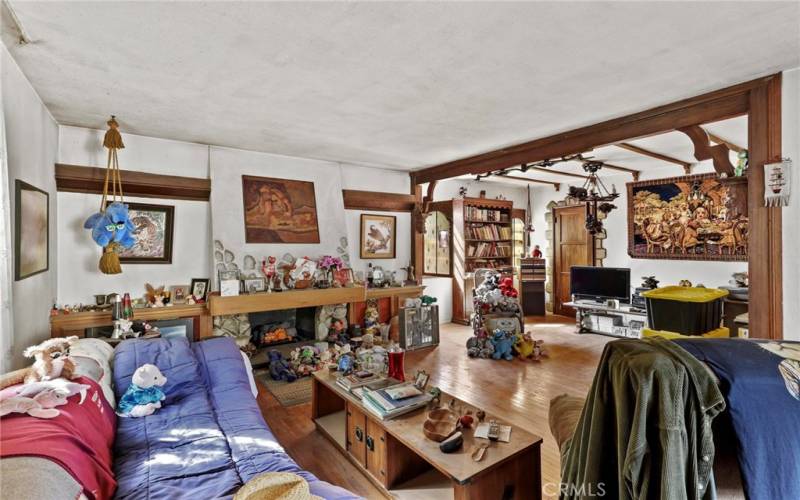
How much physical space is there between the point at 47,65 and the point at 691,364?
3.39 m

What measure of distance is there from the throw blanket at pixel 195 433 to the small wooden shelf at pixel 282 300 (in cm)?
106

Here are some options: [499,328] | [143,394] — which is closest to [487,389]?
[499,328]

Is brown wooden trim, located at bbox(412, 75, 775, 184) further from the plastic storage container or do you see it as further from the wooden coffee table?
the wooden coffee table

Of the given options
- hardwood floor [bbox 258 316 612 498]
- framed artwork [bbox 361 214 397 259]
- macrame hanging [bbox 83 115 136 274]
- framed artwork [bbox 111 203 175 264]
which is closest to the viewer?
hardwood floor [bbox 258 316 612 498]

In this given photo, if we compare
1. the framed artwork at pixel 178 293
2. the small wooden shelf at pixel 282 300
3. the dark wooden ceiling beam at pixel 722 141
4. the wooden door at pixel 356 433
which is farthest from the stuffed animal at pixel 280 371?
the dark wooden ceiling beam at pixel 722 141

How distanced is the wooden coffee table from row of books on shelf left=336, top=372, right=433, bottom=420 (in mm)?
39

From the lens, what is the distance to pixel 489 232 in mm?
6898

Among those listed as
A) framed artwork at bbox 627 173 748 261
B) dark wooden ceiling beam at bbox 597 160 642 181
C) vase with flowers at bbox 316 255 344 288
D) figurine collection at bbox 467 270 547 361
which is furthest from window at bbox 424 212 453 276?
framed artwork at bbox 627 173 748 261

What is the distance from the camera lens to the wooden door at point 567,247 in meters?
6.61

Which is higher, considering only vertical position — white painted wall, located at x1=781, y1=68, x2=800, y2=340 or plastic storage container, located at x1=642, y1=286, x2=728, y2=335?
white painted wall, located at x1=781, y1=68, x2=800, y2=340

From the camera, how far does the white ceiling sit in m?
1.71

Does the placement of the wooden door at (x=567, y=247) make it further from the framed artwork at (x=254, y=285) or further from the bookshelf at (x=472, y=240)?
the framed artwork at (x=254, y=285)

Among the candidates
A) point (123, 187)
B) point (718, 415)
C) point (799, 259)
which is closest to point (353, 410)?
point (718, 415)

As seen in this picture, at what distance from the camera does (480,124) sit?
3330mm
